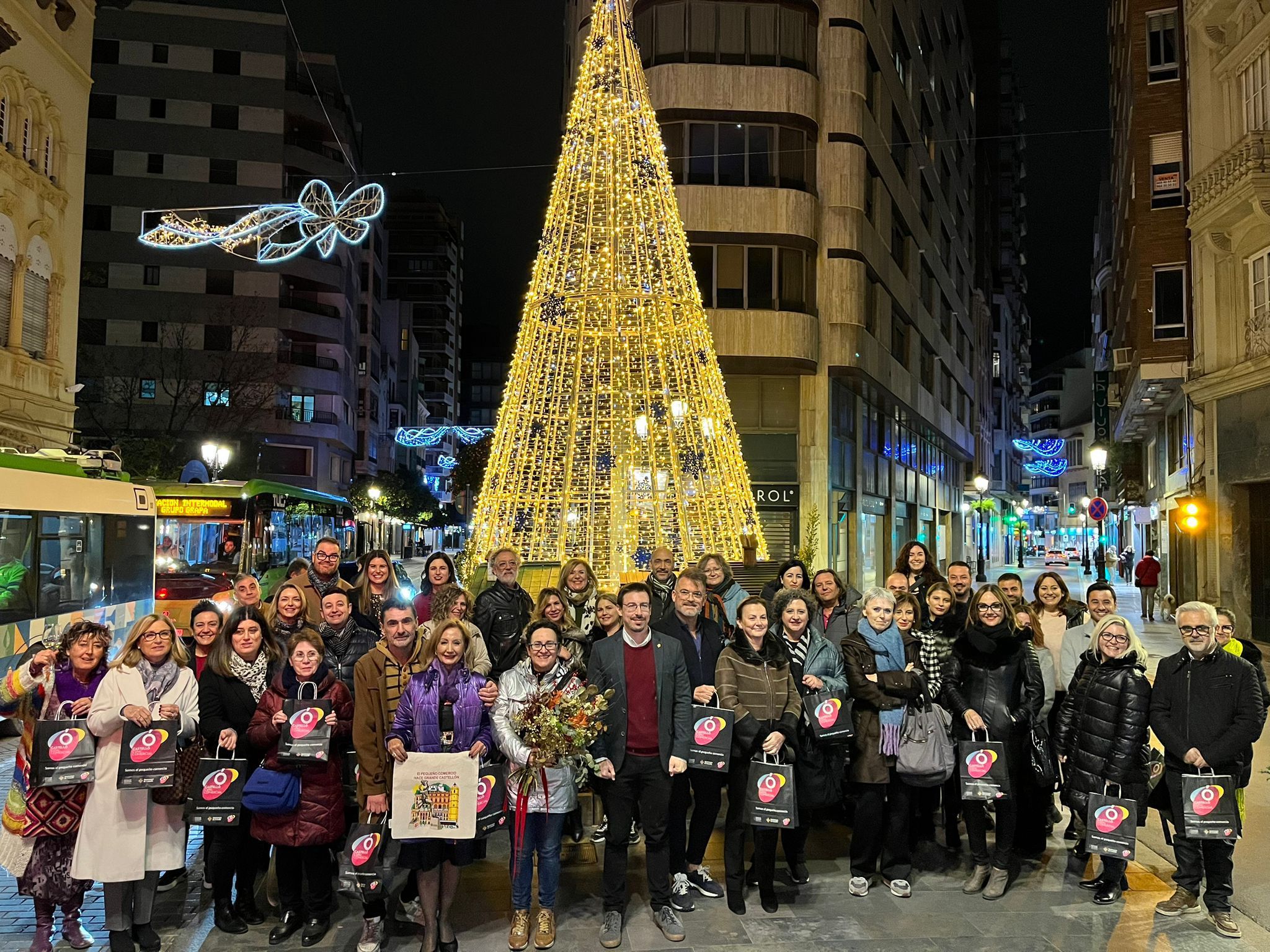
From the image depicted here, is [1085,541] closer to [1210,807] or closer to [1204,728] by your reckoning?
[1204,728]

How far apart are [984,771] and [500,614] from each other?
3.78 meters

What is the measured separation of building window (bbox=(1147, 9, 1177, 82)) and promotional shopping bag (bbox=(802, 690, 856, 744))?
2164 cm

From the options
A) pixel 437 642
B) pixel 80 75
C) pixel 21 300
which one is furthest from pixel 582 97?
pixel 80 75

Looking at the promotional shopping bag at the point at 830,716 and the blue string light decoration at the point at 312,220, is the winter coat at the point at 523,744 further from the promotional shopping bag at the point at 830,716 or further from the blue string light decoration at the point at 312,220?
the blue string light decoration at the point at 312,220

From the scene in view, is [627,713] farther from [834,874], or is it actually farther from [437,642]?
[834,874]

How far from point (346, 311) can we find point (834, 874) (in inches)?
2158

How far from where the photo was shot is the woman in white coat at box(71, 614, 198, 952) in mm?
4969

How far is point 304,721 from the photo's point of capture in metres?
5.11

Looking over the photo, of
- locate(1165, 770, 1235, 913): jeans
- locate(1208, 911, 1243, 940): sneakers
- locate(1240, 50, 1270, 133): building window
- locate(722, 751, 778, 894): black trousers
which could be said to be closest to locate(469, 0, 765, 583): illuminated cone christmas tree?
locate(722, 751, 778, 894): black trousers

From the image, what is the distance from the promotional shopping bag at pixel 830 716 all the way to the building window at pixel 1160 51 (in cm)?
2164

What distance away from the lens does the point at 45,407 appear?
2108 cm

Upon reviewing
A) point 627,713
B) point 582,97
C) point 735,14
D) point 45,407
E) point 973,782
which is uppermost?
point 735,14

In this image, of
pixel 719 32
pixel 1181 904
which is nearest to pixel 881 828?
pixel 1181 904

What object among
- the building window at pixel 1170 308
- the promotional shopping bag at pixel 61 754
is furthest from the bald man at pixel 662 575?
the building window at pixel 1170 308
